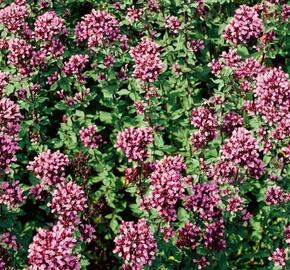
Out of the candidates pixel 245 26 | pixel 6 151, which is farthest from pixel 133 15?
pixel 6 151

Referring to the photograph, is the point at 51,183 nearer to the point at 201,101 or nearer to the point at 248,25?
the point at 201,101

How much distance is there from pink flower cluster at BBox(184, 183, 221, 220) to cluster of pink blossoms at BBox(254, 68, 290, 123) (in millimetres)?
1227

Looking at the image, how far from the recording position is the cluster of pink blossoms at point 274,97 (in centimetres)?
736

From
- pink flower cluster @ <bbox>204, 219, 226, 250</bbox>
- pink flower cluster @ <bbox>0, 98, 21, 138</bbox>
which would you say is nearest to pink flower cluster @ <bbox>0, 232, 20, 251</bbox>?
pink flower cluster @ <bbox>0, 98, 21, 138</bbox>

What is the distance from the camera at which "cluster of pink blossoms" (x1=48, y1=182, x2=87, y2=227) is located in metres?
→ 6.79

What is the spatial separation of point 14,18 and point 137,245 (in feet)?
13.9

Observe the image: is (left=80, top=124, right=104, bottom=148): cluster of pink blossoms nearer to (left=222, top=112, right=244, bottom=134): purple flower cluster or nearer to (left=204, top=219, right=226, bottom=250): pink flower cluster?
(left=222, top=112, right=244, bottom=134): purple flower cluster

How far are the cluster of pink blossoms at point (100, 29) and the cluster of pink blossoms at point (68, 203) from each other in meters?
2.51

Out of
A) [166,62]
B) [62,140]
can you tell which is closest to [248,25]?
[166,62]

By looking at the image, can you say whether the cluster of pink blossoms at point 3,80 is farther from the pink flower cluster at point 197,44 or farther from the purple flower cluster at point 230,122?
the purple flower cluster at point 230,122

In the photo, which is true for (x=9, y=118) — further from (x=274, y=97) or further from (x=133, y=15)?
(x=274, y=97)

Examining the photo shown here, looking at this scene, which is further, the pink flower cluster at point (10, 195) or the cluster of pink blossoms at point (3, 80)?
the cluster of pink blossoms at point (3, 80)

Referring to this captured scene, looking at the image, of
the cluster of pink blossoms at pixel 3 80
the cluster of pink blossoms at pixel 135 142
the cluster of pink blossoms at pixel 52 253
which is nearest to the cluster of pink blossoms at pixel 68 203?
the cluster of pink blossoms at pixel 52 253

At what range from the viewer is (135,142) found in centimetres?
718
